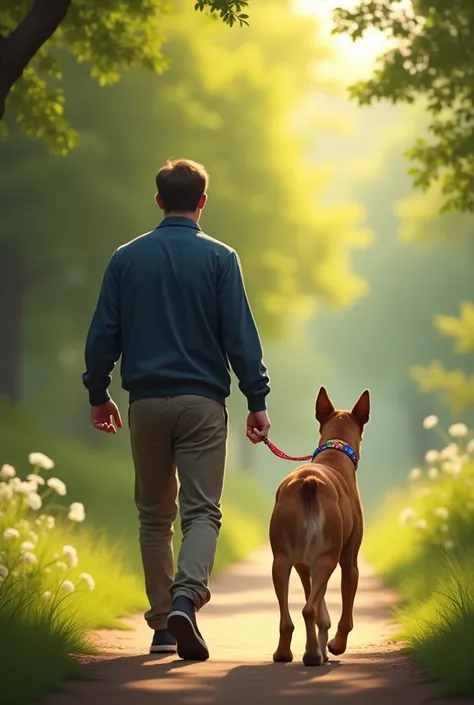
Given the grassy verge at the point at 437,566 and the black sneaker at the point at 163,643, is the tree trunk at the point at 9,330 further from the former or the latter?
the black sneaker at the point at 163,643

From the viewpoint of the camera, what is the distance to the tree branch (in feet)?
24.5

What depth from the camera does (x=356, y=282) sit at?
2361cm

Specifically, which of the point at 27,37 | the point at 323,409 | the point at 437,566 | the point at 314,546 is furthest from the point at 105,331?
the point at 437,566

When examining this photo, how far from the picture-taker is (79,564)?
9.80m

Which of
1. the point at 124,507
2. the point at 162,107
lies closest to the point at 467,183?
the point at 124,507

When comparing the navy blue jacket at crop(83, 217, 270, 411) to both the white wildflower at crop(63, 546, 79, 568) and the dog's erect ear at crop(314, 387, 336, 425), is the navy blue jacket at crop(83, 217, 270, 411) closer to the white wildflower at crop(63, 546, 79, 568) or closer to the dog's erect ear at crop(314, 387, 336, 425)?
the dog's erect ear at crop(314, 387, 336, 425)

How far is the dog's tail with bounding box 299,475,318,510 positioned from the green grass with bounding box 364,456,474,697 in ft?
2.75

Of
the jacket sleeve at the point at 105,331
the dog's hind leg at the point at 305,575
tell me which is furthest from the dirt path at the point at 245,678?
the jacket sleeve at the point at 105,331

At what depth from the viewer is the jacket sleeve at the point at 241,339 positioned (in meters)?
5.98

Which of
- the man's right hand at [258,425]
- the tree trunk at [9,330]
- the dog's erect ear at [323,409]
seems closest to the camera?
the man's right hand at [258,425]

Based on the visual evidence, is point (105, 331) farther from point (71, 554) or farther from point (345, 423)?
point (71, 554)

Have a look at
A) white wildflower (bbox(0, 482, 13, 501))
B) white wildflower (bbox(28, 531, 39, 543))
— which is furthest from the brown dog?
white wildflower (bbox(0, 482, 13, 501))

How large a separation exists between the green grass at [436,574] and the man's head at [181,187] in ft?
7.79

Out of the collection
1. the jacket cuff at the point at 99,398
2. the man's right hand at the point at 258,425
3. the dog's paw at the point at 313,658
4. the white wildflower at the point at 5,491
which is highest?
the white wildflower at the point at 5,491
